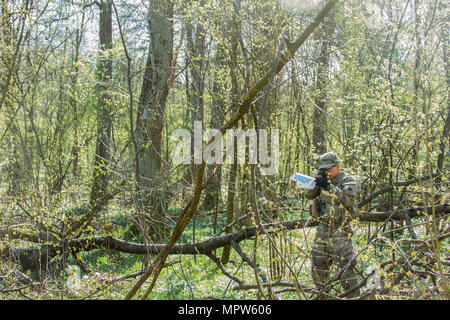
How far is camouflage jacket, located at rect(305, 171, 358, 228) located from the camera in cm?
487

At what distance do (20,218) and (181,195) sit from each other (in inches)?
105

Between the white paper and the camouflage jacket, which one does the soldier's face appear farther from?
the white paper

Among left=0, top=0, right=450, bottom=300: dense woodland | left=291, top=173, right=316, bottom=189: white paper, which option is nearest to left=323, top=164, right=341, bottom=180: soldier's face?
left=0, top=0, right=450, bottom=300: dense woodland

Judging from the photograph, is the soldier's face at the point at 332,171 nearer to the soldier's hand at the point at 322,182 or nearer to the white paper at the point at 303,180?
the soldier's hand at the point at 322,182

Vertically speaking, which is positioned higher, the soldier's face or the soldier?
the soldier's face

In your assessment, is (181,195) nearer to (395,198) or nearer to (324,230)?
(324,230)

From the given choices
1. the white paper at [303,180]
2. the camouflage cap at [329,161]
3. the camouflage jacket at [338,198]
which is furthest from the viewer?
the camouflage cap at [329,161]

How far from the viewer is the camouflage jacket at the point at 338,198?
487 cm

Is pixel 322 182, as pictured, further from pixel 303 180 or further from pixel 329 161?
pixel 303 180

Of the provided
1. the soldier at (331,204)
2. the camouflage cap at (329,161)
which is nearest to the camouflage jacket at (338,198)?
the soldier at (331,204)

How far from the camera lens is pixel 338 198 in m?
4.84

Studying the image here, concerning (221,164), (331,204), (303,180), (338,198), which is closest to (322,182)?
(331,204)
